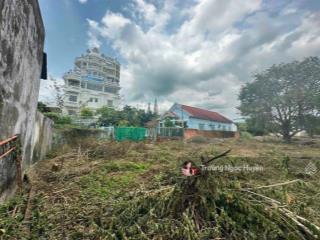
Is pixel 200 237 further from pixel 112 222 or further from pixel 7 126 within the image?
pixel 7 126

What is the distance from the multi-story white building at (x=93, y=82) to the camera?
3023 cm

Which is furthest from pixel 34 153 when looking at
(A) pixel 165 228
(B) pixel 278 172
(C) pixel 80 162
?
(B) pixel 278 172

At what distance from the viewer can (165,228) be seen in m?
1.83

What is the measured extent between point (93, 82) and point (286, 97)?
26841 millimetres

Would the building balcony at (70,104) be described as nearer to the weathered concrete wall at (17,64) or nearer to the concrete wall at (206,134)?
the concrete wall at (206,134)

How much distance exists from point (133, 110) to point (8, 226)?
21210mm

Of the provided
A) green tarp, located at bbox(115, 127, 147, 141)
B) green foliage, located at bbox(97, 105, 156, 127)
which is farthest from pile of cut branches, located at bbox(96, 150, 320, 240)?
green foliage, located at bbox(97, 105, 156, 127)

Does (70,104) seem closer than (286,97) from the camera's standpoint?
No

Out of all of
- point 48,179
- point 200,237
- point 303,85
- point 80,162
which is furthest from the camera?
point 303,85

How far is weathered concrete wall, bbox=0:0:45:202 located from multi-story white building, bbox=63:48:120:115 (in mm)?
26527

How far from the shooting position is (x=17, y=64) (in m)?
2.61

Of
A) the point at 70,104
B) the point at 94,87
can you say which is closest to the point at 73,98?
the point at 70,104

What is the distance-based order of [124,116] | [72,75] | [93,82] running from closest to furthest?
[124,116] < [72,75] < [93,82]

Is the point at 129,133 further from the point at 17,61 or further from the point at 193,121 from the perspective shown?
the point at 193,121
